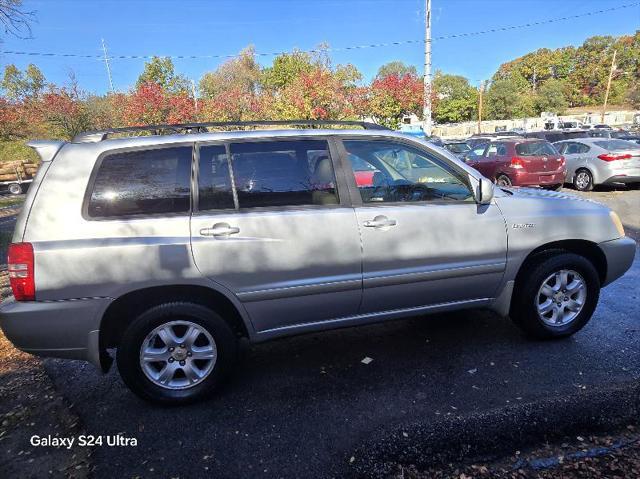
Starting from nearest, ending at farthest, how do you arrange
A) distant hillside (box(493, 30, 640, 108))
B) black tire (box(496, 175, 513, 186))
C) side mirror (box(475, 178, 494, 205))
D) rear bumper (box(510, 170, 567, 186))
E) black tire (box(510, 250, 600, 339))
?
1. side mirror (box(475, 178, 494, 205))
2. black tire (box(510, 250, 600, 339))
3. rear bumper (box(510, 170, 567, 186))
4. black tire (box(496, 175, 513, 186))
5. distant hillside (box(493, 30, 640, 108))

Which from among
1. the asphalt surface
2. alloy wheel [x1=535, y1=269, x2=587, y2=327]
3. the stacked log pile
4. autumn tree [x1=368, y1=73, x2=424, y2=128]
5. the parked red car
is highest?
autumn tree [x1=368, y1=73, x2=424, y2=128]

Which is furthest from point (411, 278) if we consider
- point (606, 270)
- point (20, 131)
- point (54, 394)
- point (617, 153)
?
point (20, 131)

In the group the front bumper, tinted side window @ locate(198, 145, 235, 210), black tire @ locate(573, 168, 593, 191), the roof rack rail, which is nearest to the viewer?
tinted side window @ locate(198, 145, 235, 210)

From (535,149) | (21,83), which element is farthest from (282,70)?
(535,149)

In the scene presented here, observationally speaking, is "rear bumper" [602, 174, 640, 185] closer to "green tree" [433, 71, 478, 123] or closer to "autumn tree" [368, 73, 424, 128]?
"autumn tree" [368, 73, 424, 128]

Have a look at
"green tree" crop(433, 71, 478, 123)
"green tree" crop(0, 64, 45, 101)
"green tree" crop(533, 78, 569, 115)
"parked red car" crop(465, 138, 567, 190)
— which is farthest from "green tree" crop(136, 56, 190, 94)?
"green tree" crop(533, 78, 569, 115)

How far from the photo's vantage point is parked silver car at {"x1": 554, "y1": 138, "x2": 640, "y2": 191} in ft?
36.2

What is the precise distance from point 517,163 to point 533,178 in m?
0.58

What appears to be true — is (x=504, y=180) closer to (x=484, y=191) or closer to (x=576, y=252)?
(x=576, y=252)

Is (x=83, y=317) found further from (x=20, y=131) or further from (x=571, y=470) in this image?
(x=20, y=131)

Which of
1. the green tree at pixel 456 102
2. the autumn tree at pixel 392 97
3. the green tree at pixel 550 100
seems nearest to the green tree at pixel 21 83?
the autumn tree at pixel 392 97

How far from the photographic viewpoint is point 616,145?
11.5m

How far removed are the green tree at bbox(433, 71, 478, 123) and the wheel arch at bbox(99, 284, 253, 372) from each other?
79521 mm

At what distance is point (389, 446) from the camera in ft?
7.80
